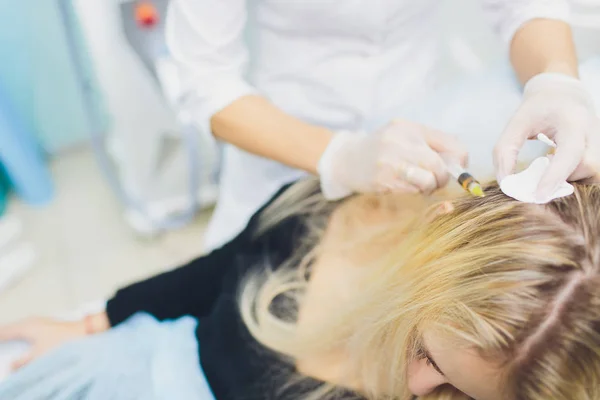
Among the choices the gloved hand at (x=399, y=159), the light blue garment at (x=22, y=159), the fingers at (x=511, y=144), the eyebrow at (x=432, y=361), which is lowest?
A: the light blue garment at (x=22, y=159)

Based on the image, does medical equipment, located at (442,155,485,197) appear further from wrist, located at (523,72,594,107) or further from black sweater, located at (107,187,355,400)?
black sweater, located at (107,187,355,400)

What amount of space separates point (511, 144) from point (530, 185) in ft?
0.29

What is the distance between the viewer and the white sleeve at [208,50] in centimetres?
75

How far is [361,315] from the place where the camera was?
74cm

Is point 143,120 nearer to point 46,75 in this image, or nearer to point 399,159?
point 46,75

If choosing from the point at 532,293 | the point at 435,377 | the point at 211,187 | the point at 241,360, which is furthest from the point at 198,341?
the point at 211,187

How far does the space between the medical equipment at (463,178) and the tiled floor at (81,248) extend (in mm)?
998

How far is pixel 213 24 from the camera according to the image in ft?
2.50

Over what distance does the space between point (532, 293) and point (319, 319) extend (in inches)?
14.7

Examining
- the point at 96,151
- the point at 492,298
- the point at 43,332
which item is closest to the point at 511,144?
the point at 492,298

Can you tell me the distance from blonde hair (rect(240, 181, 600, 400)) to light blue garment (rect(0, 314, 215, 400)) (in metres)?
0.16

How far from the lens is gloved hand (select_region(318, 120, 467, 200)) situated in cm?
69

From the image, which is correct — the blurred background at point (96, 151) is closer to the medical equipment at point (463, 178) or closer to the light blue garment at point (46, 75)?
the light blue garment at point (46, 75)

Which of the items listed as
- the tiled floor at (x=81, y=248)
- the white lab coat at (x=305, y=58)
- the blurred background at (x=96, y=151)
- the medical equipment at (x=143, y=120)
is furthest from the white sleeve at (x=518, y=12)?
the tiled floor at (x=81, y=248)
